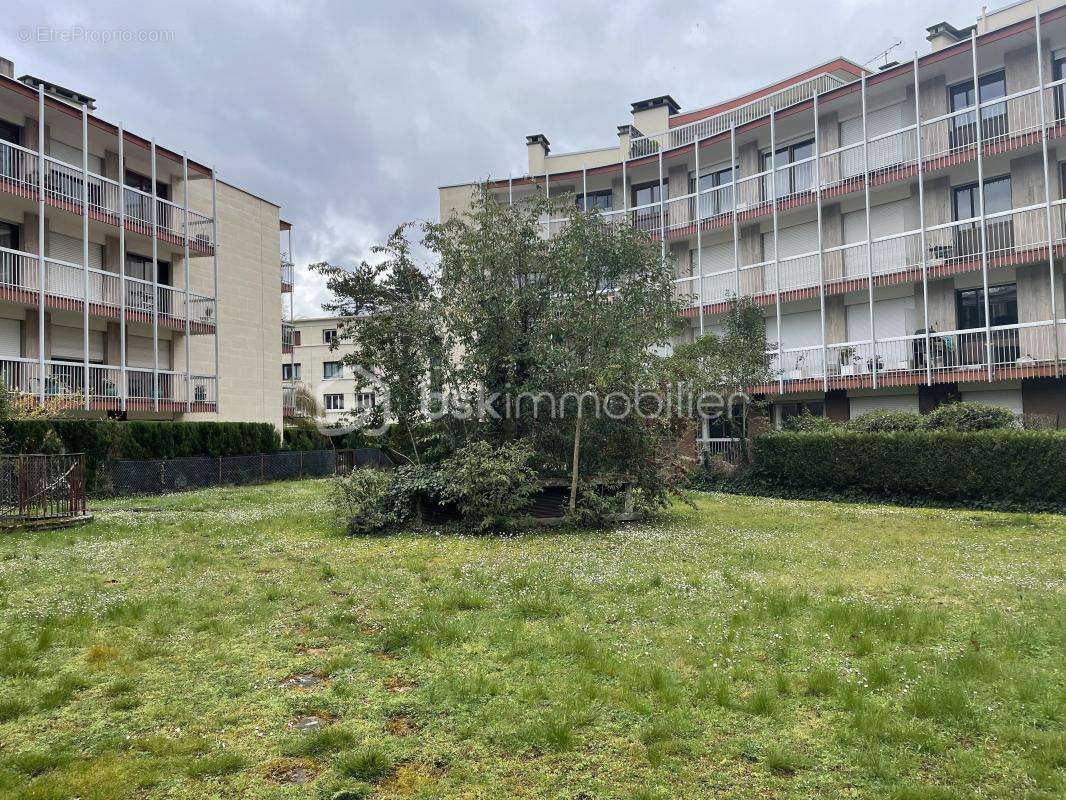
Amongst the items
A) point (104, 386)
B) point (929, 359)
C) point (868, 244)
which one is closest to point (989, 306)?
point (929, 359)

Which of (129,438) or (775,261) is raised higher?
(775,261)

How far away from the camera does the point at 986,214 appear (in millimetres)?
22031

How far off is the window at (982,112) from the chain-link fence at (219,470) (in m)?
20.8

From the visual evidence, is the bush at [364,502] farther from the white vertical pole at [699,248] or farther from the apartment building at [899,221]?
the white vertical pole at [699,248]

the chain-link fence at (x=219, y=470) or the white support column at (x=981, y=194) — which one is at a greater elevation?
the white support column at (x=981, y=194)

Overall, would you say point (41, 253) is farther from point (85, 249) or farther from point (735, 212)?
point (735, 212)

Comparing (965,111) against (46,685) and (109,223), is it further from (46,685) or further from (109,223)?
(109,223)

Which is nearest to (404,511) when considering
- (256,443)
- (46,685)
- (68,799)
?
(46,685)

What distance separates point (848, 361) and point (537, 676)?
73.6 ft

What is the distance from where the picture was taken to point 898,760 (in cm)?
377

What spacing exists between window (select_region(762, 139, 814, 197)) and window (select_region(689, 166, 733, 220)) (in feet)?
5.73

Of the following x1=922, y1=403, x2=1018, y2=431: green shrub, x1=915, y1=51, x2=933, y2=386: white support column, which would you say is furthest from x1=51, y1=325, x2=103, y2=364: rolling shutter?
x1=915, y1=51, x2=933, y2=386: white support column

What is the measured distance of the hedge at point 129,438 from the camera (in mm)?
17297

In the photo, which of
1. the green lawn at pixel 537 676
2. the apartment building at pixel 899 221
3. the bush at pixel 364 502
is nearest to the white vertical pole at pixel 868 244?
the apartment building at pixel 899 221
